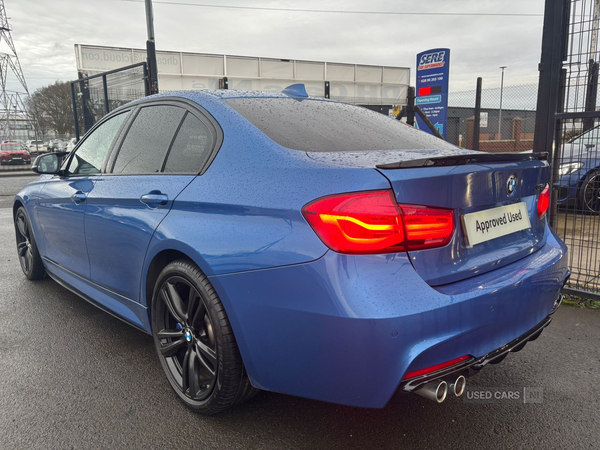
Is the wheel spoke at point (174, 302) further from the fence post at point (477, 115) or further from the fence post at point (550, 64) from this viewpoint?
the fence post at point (477, 115)

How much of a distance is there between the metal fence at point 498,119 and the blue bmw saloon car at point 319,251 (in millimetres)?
8343

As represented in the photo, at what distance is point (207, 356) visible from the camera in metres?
2.17

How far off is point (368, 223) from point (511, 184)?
2.61ft

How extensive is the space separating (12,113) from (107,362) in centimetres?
5688

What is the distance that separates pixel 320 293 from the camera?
5.37 feet

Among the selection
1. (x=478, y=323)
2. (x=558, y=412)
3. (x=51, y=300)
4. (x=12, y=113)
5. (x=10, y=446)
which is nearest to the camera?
(x=478, y=323)

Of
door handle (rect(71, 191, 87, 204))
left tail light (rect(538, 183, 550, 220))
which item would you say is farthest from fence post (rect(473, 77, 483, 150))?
door handle (rect(71, 191, 87, 204))

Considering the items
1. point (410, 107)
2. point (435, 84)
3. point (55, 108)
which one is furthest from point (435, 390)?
point (55, 108)

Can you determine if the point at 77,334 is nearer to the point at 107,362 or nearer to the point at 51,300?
the point at 107,362

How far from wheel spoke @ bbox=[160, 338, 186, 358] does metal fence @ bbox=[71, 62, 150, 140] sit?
716cm

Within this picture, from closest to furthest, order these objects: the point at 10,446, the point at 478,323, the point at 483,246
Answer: the point at 478,323
the point at 483,246
the point at 10,446

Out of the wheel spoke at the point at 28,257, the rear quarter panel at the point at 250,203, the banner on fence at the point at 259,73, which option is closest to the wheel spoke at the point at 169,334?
the rear quarter panel at the point at 250,203

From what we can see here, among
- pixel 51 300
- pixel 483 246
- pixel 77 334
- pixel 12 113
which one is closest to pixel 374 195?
pixel 483 246

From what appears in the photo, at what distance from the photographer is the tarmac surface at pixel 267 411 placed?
207 centimetres
